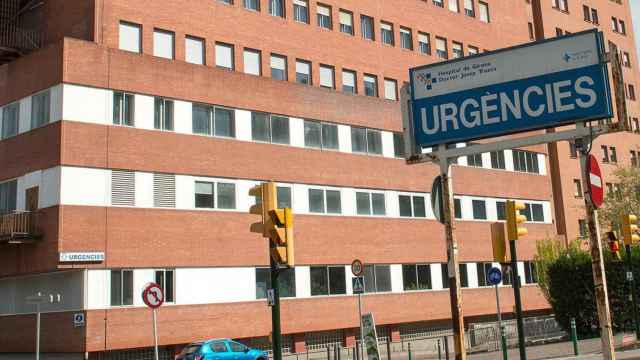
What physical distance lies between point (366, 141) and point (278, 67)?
6322mm

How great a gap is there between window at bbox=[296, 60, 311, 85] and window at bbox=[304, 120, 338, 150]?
243 cm

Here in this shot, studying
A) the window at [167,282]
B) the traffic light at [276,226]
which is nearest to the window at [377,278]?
the window at [167,282]

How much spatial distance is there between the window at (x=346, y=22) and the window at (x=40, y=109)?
16733 millimetres

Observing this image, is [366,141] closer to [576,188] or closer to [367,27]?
[367,27]

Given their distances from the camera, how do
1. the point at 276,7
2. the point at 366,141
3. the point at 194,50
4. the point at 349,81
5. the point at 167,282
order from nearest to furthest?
the point at 167,282, the point at 194,50, the point at 276,7, the point at 366,141, the point at 349,81

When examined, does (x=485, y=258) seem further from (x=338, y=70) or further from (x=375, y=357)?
(x=375, y=357)

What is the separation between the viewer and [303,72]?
3878 centimetres

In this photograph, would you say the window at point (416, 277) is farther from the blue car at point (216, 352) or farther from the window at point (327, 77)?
the blue car at point (216, 352)

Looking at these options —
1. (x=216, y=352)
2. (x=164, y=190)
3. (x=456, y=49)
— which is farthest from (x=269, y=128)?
(x=456, y=49)

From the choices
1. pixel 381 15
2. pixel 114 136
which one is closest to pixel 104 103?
pixel 114 136

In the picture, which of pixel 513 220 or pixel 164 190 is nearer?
pixel 513 220

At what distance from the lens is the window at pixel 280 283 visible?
33666mm

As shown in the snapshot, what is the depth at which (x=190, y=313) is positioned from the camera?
102 feet

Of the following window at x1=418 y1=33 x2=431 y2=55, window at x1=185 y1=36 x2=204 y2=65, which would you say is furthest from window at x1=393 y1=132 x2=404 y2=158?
window at x1=185 y1=36 x2=204 y2=65
